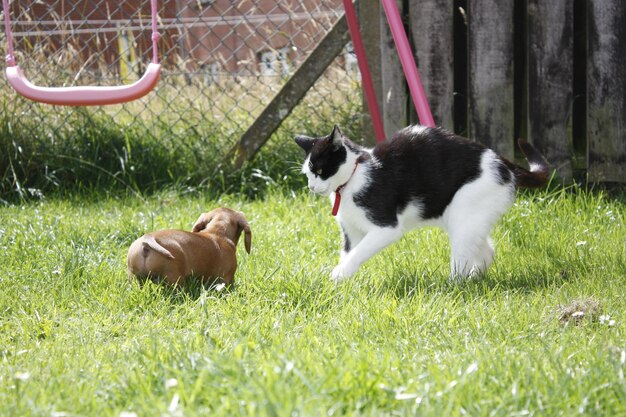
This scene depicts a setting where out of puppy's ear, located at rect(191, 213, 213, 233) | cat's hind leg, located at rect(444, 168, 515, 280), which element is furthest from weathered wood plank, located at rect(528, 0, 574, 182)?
puppy's ear, located at rect(191, 213, 213, 233)

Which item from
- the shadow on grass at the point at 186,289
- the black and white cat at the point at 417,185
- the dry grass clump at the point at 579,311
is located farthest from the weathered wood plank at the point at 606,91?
the shadow on grass at the point at 186,289

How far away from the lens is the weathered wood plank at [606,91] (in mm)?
4754

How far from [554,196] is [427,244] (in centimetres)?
110

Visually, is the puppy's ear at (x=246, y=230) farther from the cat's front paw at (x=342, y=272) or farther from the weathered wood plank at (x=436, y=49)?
the weathered wood plank at (x=436, y=49)

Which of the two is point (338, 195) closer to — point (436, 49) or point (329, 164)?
point (329, 164)

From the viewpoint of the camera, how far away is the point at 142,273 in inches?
137

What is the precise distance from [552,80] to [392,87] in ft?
2.94

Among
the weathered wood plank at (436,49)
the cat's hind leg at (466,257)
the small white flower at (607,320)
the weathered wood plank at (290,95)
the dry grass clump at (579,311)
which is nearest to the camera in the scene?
the small white flower at (607,320)

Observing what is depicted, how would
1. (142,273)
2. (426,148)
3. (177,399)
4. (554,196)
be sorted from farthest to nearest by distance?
(554,196) < (426,148) < (142,273) < (177,399)

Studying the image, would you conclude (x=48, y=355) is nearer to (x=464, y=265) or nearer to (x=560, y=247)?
(x=464, y=265)

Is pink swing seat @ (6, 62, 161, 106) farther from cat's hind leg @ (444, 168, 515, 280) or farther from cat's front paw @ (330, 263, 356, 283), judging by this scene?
cat's hind leg @ (444, 168, 515, 280)

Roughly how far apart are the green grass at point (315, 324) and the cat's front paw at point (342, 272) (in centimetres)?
6

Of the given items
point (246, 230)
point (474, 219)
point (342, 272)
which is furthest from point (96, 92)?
point (474, 219)

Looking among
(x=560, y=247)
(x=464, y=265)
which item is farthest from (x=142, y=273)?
(x=560, y=247)
